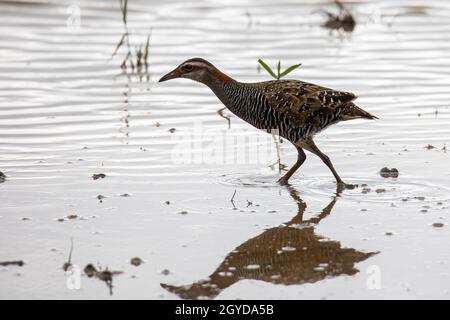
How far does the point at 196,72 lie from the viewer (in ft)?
35.1

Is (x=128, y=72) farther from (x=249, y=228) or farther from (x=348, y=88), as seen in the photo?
(x=249, y=228)

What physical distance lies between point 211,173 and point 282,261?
2.81m

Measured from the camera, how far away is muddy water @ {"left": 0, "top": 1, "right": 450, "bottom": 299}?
7367mm

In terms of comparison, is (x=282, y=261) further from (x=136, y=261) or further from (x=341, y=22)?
(x=341, y=22)

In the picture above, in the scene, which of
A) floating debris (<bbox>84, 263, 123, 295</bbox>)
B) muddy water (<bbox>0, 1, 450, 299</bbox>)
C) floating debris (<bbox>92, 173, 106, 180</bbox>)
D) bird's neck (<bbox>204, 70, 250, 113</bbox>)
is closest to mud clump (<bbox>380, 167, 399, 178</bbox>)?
muddy water (<bbox>0, 1, 450, 299</bbox>)

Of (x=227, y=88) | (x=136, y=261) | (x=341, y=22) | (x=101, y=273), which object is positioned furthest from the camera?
(x=341, y=22)

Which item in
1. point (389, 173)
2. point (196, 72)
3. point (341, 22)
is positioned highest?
point (341, 22)

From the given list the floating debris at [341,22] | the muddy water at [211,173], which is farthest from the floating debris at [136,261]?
the floating debris at [341,22]

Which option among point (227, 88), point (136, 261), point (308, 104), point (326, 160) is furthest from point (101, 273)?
point (227, 88)

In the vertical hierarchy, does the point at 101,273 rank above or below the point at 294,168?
below

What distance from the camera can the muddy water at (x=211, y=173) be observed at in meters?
7.37
